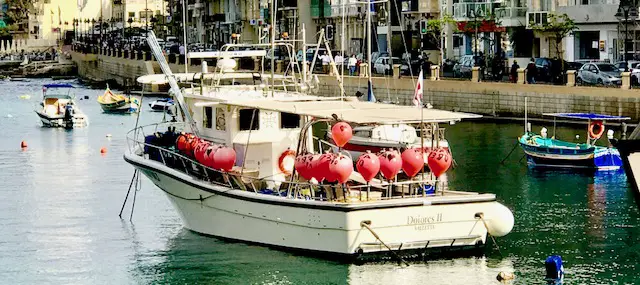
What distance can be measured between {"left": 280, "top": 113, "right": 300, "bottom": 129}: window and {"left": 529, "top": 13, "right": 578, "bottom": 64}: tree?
40.8 meters

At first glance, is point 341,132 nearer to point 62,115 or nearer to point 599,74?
point 599,74

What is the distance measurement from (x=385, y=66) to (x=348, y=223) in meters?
50.8

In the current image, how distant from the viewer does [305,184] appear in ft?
97.2

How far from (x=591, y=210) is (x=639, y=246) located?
5.93 m

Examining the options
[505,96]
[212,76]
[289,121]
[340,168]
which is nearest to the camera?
[340,168]

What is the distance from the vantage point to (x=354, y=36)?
3907 inches

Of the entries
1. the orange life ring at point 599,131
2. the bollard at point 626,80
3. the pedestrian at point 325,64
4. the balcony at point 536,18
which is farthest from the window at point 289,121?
the pedestrian at point 325,64

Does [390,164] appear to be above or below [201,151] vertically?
below

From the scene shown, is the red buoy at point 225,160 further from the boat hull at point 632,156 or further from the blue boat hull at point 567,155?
the blue boat hull at point 567,155

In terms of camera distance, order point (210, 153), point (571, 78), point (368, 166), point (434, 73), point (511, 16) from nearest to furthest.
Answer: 1. point (368, 166)
2. point (210, 153)
3. point (571, 78)
4. point (434, 73)
5. point (511, 16)

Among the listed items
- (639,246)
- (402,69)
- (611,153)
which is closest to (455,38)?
(402,69)

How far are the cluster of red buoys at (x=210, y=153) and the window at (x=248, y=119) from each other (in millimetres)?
734

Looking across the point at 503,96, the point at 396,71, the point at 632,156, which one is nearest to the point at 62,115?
the point at 396,71

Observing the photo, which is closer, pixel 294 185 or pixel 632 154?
pixel 632 154
